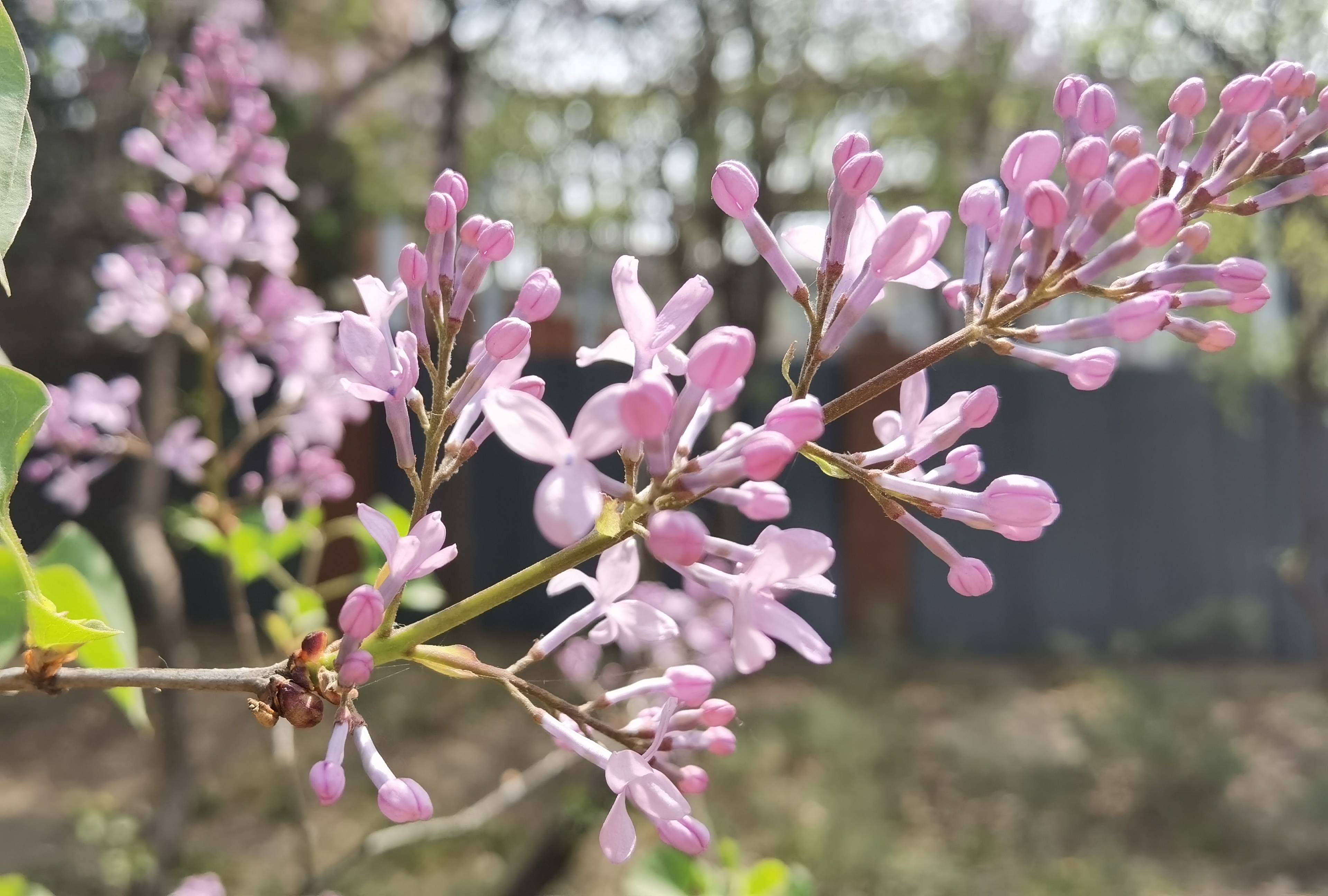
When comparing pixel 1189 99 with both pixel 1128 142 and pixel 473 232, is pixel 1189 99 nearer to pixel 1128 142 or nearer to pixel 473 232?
pixel 1128 142

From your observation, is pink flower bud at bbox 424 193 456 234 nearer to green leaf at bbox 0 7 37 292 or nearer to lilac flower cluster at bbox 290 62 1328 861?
lilac flower cluster at bbox 290 62 1328 861

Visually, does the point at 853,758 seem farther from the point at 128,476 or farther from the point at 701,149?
the point at 128,476

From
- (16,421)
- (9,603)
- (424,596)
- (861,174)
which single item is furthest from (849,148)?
(424,596)

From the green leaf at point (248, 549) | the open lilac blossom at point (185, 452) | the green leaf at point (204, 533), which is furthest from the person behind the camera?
the open lilac blossom at point (185, 452)

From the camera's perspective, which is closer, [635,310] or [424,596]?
[635,310]

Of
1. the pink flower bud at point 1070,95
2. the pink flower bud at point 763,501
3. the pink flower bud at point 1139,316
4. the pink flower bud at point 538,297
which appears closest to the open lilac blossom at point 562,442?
the pink flower bud at point 763,501

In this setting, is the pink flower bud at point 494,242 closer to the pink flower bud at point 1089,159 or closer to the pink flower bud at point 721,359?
the pink flower bud at point 721,359
